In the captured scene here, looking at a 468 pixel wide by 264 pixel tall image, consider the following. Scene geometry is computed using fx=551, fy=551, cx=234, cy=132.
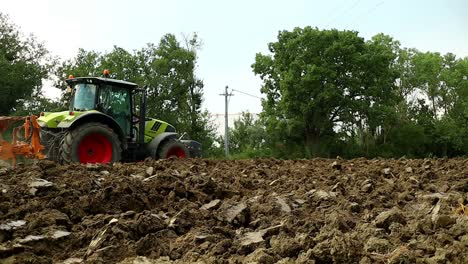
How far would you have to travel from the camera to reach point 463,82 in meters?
49.7

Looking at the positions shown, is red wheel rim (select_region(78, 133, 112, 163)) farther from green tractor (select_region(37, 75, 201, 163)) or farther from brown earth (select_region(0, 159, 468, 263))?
brown earth (select_region(0, 159, 468, 263))

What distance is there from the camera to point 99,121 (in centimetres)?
1091

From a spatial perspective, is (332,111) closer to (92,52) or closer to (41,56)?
(92,52)

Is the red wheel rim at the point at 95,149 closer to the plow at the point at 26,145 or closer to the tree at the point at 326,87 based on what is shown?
the plow at the point at 26,145

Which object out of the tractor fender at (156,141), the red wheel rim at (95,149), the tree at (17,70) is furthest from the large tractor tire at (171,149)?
the tree at (17,70)

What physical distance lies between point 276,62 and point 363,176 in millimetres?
33367

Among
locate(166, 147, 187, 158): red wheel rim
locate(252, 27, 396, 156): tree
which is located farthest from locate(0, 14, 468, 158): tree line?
locate(166, 147, 187, 158): red wheel rim

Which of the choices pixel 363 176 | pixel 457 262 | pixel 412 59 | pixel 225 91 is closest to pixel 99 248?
pixel 457 262

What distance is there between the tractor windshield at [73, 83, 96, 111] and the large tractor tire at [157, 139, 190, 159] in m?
1.86

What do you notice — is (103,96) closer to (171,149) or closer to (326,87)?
(171,149)

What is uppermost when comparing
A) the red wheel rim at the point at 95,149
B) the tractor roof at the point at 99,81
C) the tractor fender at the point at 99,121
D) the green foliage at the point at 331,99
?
the green foliage at the point at 331,99

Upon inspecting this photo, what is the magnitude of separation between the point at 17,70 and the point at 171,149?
2312 cm

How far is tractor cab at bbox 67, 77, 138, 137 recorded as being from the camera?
37.3 feet

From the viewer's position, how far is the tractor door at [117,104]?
1144 cm
